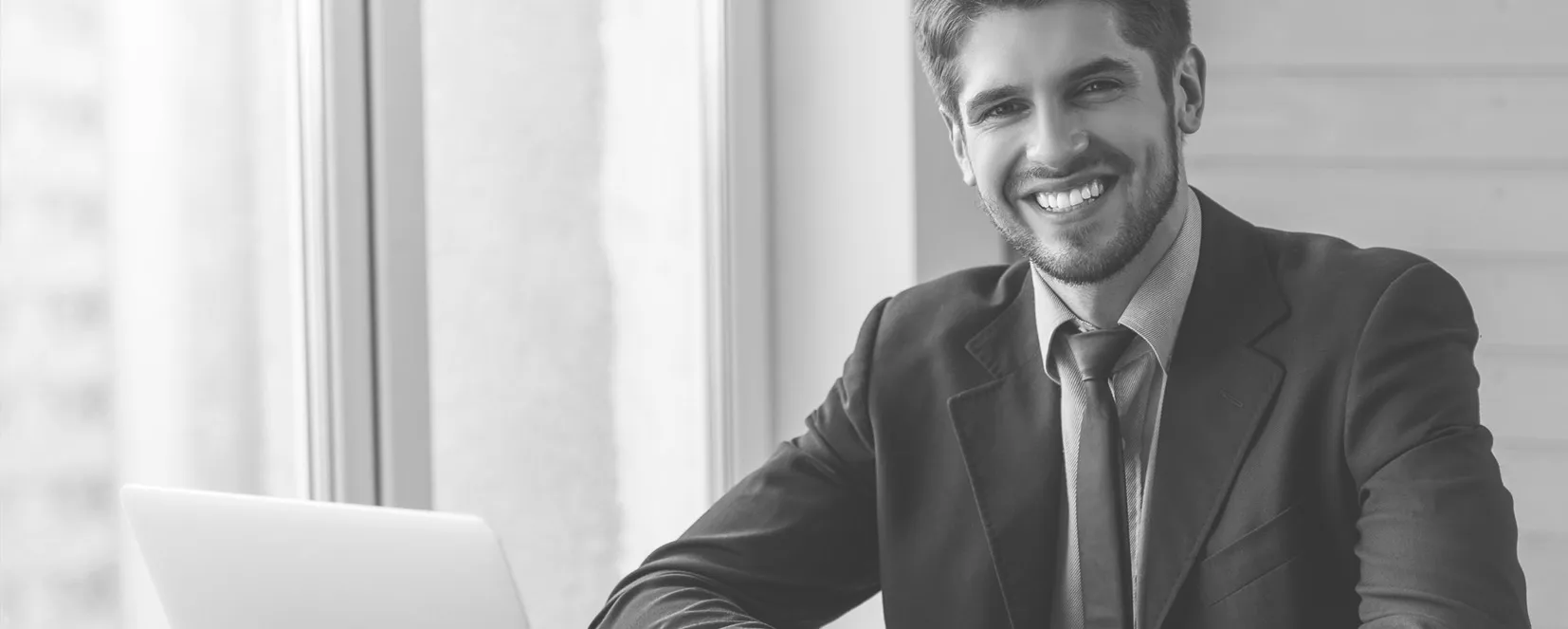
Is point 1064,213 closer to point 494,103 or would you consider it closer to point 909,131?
point 494,103

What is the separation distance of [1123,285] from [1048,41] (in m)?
0.25

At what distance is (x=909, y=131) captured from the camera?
2383mm

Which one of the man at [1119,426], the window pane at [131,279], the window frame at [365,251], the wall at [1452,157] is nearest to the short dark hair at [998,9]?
the man at [1119,426]

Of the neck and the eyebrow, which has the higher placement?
the eyebrow

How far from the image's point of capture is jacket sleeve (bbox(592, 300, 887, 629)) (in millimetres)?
1420

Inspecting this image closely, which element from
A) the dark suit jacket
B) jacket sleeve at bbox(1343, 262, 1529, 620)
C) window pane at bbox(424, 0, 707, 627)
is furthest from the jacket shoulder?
window pane at bbox(424, 0, 707, 627)

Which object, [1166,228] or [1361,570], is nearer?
[1361,570]

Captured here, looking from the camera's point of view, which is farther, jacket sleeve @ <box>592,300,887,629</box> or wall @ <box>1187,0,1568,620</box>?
wall @ <box>1187,0,1568,620</box>

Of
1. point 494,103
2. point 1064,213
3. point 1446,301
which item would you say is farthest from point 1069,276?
point 494,103

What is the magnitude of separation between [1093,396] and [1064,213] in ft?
0.59

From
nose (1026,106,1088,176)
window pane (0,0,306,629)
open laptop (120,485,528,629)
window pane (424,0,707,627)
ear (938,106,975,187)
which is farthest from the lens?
window pane (424,0,707,627)

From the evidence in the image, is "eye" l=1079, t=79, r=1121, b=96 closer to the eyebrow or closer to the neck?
the eyebrow

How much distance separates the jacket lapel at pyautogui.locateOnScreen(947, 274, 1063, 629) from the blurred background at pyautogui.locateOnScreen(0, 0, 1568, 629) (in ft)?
2.08

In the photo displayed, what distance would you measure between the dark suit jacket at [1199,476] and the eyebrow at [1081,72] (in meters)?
0.19
